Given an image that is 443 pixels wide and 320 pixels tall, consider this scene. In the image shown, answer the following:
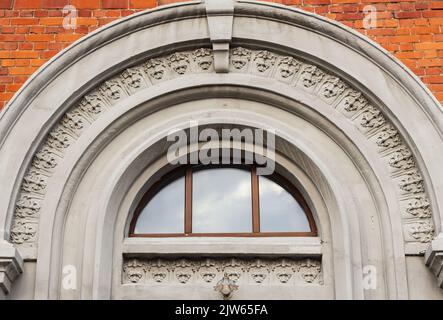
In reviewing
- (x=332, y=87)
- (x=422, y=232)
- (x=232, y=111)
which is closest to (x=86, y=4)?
(x=232, y=111)

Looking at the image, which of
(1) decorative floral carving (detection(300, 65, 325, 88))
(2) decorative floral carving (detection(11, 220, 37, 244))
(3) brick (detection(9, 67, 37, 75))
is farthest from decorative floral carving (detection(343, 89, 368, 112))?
(2) decorative floral carving (detection(11, 220, 37, 244))

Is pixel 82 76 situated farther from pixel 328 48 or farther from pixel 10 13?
pixel 328 48

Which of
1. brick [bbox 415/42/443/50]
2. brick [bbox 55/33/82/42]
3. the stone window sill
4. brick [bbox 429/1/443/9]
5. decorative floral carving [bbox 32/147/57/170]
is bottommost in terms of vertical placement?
the stone window sill

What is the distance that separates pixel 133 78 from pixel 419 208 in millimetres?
2880

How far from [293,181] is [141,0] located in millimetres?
2292

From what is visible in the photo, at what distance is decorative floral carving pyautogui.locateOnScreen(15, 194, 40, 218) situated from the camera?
7027mm

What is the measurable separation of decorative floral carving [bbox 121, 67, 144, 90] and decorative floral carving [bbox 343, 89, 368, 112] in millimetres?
1921

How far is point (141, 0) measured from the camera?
25.5 feet

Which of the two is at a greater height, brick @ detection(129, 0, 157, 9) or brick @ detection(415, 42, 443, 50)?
brick @ detection(129, 0, 157, 9)

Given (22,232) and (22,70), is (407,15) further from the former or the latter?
(22,232)

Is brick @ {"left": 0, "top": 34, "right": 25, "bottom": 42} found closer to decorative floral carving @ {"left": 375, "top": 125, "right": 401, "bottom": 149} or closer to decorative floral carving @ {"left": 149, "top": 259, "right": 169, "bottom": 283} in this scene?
decorative floral carving @ {"left": 149, "top": 259, "right": 169, "bottom": 283}

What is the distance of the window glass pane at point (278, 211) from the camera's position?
757cm

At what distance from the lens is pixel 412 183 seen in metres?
7.07

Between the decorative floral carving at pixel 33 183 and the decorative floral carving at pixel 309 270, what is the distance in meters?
2.45
